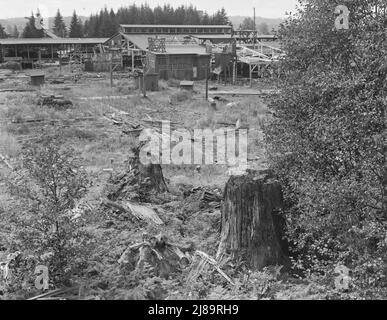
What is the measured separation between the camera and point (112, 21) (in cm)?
8831

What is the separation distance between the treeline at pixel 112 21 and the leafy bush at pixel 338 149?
240 feet

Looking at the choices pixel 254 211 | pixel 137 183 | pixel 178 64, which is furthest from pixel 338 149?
pixel 178 64

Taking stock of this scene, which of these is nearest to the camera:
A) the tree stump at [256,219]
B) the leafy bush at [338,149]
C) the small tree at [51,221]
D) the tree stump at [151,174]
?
the leafy bush at [338,149]

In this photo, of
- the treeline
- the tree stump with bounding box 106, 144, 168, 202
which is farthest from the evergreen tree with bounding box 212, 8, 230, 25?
the tree stump with bounding box 106, 144, 168, 202

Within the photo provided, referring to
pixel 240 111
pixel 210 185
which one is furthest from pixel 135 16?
pixel 210 185

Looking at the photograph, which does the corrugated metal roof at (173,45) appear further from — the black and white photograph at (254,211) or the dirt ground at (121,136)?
the black and white photograph at (254,211)

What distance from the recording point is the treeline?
281 feet

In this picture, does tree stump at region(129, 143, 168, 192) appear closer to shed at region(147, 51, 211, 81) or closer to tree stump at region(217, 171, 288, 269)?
tree stump at region(217, 171, 288, 269)

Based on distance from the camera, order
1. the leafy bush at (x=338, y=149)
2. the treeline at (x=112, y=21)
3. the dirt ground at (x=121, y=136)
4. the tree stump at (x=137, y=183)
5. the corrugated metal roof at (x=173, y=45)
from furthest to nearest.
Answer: the treeline at (x=112, y=21) → the corrugated metal roof at (x=173, y=45) → the tree stump at (x=137, y=183) → the dirt ground at (x=121, y=136) → the leafy bush at (x=338, y=149)

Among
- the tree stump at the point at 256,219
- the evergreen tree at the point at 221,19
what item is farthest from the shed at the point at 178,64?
the evergreen tree at the point at 221,19

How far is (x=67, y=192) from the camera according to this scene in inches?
286

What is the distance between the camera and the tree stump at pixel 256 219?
771cm
